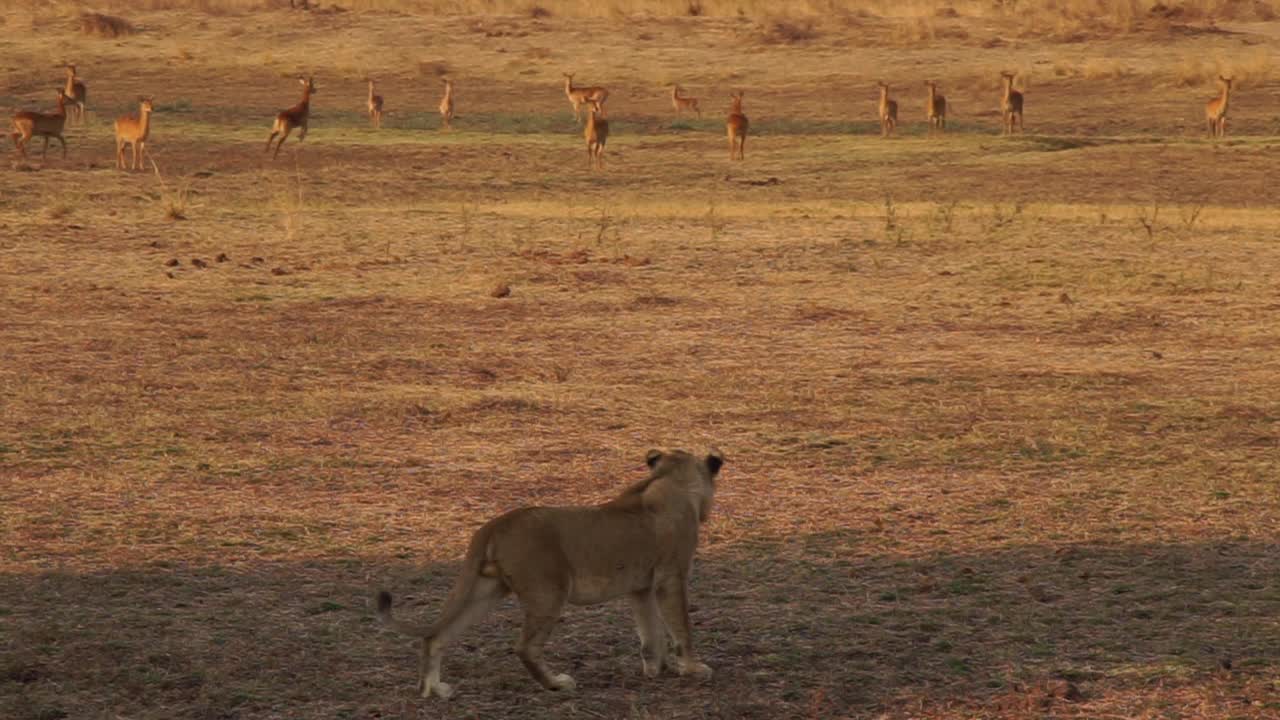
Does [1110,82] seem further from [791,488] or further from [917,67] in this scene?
[791,488]

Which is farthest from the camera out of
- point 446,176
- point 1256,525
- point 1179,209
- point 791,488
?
point 446,176

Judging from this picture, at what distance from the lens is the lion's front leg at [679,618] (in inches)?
242

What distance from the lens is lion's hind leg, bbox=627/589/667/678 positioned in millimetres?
6191

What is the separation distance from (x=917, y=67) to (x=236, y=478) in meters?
32.9

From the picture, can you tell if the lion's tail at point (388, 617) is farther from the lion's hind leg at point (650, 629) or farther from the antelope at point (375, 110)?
the antelope at point (375, 110)

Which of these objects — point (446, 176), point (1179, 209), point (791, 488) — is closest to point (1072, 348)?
point (791, 488)

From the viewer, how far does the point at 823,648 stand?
6625 millimetres

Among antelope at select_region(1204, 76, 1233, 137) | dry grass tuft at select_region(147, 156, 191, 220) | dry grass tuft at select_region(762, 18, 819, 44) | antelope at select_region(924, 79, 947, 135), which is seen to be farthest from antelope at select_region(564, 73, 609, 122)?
dry grass tuft at select_region(147, 156, 191, 220)

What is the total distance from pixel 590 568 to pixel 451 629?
49 centimetres

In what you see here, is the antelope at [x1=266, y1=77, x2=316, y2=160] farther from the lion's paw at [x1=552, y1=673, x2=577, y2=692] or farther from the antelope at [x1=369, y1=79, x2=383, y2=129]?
the lion's paw at [x1=552, y1=673, x2=577, y2=692]

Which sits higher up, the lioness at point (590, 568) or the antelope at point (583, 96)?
A: the lioness at point (590, 568)

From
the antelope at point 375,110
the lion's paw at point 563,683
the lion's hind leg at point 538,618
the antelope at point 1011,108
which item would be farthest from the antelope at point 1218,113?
the lion's hind leg at point 538,618

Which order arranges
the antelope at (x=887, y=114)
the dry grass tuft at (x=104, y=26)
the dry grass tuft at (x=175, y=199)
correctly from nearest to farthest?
1. the dry grass tuft at (x=175, y=199)
2. the antelope at (x=887, y=114)
3. the dry grass tuft at (x=104, y=26)

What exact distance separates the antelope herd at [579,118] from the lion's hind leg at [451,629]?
826 inches
